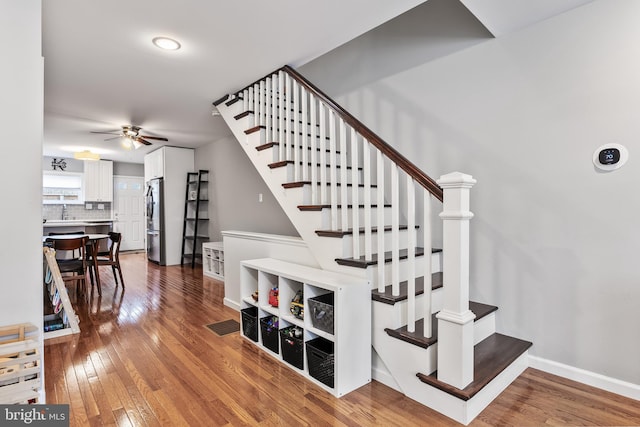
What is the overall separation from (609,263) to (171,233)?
6.41 m

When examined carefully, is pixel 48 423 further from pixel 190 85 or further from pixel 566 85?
pixel 566 85

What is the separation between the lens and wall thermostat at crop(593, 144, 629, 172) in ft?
6.15

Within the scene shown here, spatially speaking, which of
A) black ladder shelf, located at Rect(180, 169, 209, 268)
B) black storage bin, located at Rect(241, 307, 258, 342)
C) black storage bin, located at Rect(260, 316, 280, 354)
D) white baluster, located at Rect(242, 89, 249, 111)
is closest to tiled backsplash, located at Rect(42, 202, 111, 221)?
black ladder shelf, located at Rect(180, 169, 209, 268)

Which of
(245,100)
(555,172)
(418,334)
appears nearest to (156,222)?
(245,100)

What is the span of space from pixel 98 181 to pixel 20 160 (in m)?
7.51

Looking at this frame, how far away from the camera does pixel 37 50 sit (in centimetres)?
166

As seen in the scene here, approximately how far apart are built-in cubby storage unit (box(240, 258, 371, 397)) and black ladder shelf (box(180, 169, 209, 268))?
13.7ft

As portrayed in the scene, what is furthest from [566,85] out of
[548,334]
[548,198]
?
[548,334]

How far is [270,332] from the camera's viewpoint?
2.46 m

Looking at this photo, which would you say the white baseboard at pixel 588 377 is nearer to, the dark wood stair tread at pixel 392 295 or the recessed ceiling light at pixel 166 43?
the dark wood stair tread at pixel 392 295

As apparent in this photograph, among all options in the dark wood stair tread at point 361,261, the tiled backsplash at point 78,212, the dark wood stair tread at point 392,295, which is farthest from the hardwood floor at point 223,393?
the tiled backsplash at point 78,212

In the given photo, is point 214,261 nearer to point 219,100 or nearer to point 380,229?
point 219,100

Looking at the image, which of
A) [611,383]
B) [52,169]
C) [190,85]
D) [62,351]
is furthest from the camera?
[52,169]

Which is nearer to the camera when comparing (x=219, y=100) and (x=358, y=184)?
(x=358, y=184)
